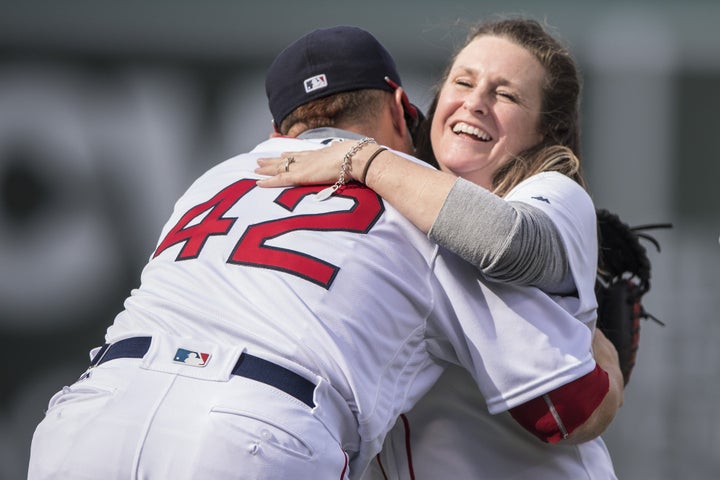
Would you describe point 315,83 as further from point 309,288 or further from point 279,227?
point 309,288

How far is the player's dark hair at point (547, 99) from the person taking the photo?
2520mm

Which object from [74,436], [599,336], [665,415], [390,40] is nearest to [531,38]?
[599,336]

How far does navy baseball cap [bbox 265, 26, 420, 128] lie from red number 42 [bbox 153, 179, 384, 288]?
311 mm

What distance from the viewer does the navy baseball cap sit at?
223cm

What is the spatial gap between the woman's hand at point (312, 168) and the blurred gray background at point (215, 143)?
2159mm

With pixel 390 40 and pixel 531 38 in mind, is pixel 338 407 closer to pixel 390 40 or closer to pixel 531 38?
pixel 531 38

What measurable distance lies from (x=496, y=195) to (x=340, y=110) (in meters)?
0.42

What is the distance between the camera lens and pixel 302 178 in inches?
78.5

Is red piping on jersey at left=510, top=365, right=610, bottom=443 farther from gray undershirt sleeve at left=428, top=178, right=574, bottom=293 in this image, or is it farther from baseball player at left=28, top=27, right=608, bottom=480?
gray undershirt sleeve at left=428, top=178, right=574, bottom=293

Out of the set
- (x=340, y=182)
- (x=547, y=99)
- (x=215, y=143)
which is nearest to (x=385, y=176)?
(x=340, y=182)

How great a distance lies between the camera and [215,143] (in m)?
Answer: 4.60

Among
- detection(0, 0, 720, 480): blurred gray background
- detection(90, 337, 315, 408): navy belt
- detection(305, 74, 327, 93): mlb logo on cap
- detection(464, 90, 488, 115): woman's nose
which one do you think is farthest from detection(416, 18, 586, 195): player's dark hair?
detection(0, 0, 720, 480): blurred gray background

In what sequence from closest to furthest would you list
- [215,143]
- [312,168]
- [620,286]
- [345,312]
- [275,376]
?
[275,376] < [345,312] < [312,168] < [620,286] < [215,143]

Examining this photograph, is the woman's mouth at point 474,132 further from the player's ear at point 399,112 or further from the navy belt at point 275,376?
the navy belt at point 275,376
